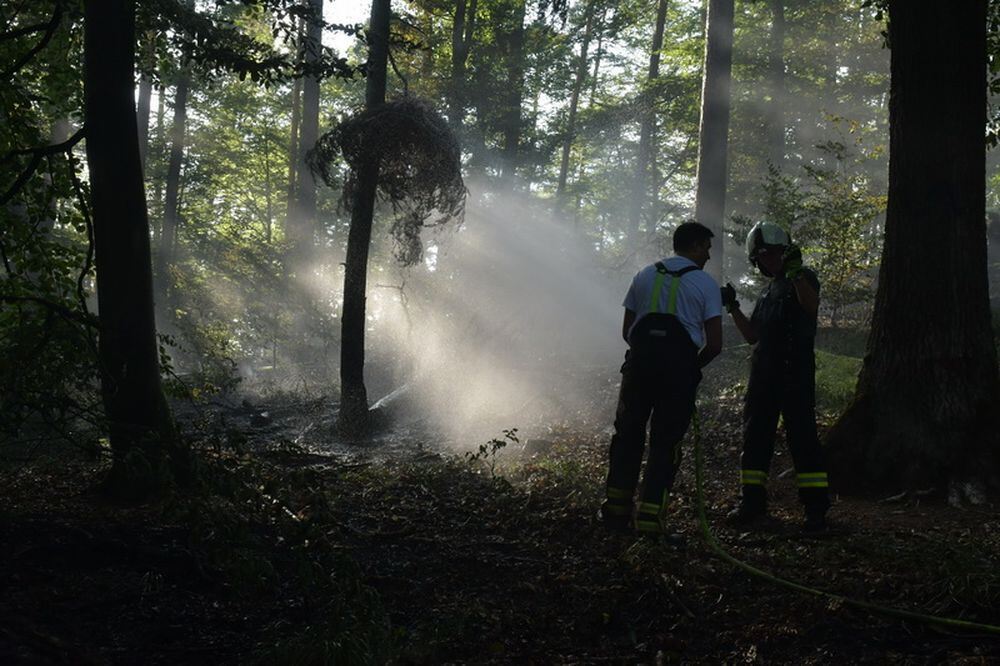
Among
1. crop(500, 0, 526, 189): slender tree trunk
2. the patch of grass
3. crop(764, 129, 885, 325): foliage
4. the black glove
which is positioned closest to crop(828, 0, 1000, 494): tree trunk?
the black glove

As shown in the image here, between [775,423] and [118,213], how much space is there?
17.5 feet

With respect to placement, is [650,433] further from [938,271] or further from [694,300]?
[938,271]

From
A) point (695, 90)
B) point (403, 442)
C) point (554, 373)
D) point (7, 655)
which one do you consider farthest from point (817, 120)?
point (7, 655)

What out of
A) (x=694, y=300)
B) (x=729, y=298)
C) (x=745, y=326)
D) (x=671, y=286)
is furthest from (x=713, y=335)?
(x=745, y=326)

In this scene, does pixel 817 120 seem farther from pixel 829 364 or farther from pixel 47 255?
pixel 47 255

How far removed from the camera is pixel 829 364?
10.1 meters

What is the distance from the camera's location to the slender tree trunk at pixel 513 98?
22.5 metres

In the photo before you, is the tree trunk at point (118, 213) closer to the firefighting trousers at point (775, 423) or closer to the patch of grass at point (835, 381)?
the firefighting trousers at point (775, 423)

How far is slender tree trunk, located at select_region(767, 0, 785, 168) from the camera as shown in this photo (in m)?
25.4

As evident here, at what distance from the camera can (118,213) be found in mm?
5855

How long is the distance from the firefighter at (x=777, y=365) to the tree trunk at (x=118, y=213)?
4.54 m

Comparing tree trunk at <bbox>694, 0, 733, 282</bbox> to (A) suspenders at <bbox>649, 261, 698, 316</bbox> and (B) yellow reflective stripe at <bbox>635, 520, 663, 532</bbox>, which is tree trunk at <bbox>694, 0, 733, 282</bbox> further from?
(B) yellow reflective stripe at <bbox>635, 520, 663, 532</bbox>

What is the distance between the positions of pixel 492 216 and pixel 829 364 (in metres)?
15.3

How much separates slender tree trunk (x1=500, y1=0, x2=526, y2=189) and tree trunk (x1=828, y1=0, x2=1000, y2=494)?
56.1 ft
